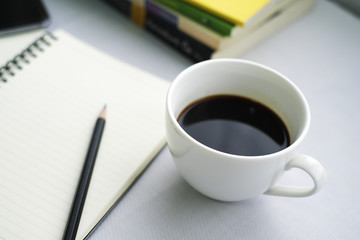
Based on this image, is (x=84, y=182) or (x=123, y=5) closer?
(x=84, y=182)

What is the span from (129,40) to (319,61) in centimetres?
31

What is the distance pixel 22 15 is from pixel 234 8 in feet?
1.08

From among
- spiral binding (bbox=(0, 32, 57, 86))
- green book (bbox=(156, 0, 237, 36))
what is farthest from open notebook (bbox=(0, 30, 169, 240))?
green book (bbox=(156, 0, 237, 36))

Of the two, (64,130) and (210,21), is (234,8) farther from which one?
(64,130)

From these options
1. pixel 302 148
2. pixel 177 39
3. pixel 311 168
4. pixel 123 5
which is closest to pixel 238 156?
pixel 311 168

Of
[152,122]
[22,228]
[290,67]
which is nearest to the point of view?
[22,228]

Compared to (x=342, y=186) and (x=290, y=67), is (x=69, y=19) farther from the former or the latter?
(x=342, y=186)

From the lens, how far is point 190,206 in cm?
39

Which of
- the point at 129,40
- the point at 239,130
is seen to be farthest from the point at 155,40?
the point at 239,130

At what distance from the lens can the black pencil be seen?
35 cm

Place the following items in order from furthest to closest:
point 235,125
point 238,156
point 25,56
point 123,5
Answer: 1. point 123,5
2. point 25,56
3. point 235,125
4. point 238,156

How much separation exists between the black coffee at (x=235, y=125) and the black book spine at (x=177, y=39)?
14 centimetres

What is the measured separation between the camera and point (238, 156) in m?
0.31

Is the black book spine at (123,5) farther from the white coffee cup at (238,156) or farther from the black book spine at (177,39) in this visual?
the white coffee cup at (238,156)
